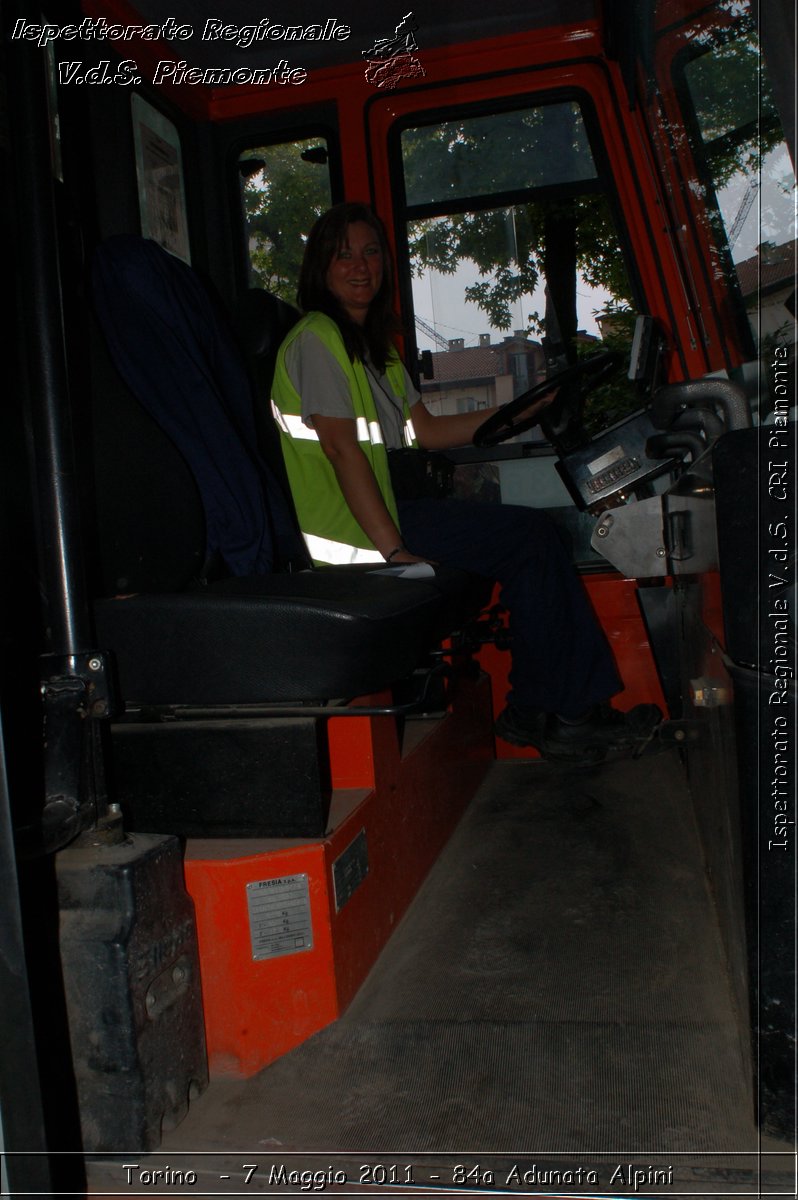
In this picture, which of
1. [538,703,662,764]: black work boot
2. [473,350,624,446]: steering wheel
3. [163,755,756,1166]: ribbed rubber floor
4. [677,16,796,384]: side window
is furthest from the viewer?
[538,703,662,764]: black work boot

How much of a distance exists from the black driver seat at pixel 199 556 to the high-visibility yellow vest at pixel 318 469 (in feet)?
0.96

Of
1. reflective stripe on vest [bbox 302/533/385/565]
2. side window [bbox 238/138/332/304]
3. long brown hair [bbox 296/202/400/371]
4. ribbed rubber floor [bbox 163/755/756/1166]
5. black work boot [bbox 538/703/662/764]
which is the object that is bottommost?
ribbed rubber floor [bbox 163/755/756/1166]

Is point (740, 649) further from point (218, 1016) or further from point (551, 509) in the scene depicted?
point (551, 509)

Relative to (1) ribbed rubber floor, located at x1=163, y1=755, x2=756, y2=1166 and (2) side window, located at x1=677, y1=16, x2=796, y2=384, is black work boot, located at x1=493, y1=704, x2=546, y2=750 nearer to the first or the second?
(1) ribbed rubber floor, located at x1=163, y1=755, x2=756, y2=1166

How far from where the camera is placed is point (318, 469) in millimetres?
2314

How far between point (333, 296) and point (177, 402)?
0.92 m

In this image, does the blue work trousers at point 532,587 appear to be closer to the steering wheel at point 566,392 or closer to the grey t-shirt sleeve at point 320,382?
the steering wheel at point 566,392

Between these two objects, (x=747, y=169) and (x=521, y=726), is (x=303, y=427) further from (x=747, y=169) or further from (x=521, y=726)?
(x=747, y=169)

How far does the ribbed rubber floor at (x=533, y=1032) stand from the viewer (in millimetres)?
1131

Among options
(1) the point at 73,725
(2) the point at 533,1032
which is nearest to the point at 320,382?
(1) the point at 73,725

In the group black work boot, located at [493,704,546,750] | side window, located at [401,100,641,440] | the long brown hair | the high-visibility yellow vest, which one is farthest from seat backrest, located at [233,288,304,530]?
black work boot, located at [493,704,546,750]

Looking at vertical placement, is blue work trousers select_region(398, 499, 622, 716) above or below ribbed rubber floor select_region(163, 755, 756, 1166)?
above

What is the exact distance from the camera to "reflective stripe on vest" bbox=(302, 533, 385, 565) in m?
2.27

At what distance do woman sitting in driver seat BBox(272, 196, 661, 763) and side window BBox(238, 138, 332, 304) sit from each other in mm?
207
